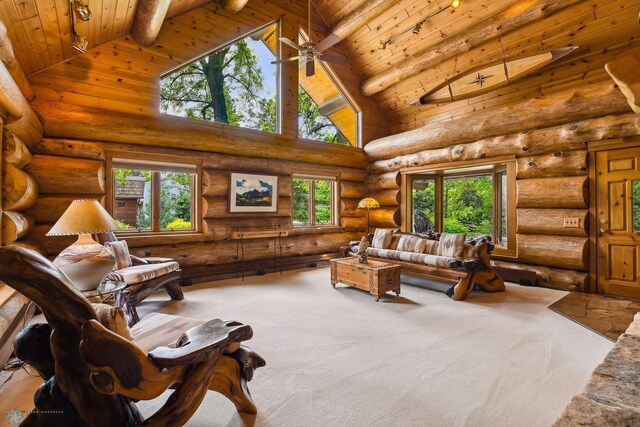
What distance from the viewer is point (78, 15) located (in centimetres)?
342

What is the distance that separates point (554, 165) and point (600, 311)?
7.97ft

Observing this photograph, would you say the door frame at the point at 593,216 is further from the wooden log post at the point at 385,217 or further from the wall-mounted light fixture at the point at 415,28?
the wooden log post at the point at 385,217

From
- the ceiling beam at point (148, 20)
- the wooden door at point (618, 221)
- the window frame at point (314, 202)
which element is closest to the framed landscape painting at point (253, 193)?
the window frame at point (314, 202)

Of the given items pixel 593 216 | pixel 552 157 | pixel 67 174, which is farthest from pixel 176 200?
pixel 593 216

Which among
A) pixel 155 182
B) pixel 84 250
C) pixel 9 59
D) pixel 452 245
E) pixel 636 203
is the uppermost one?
pixel 9 59

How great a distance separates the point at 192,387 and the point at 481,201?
24.8ft

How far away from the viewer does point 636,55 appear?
153 cm

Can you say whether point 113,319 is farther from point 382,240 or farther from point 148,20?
point 382,240

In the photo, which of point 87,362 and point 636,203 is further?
point 636,203

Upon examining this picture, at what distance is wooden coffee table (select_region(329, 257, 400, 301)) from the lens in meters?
4.43

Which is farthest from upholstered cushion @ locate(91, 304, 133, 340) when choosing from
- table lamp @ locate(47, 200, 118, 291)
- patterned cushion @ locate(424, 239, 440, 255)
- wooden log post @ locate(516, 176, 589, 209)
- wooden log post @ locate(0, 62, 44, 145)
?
wooden log post @ locate(516, 176, 589, 209)

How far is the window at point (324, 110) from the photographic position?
7375mm

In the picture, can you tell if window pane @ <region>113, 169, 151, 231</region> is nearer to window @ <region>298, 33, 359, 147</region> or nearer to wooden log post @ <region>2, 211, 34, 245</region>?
wooden log post @ <region>2, 211, 34, 245</region>

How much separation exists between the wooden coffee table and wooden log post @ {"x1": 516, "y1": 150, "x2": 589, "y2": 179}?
3.06 m
